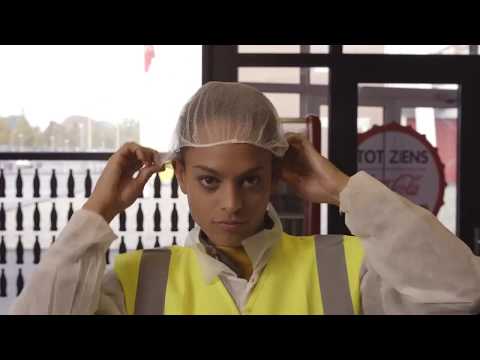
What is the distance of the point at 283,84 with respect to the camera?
2.72 metres

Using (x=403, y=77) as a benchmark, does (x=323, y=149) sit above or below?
below

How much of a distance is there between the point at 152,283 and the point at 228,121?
35cm

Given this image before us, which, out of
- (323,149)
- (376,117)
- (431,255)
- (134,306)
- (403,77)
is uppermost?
(403,77)

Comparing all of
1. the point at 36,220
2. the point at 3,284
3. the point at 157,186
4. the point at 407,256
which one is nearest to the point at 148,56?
the point at 157,186

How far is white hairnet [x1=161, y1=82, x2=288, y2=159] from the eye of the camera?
3.18ft

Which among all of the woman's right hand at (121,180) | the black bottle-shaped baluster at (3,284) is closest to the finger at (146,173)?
the woman's right hand at (121,180)

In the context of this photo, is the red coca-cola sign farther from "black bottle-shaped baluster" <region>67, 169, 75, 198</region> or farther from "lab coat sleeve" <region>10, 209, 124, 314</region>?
"lab coat sleeve" <region>10, 209, 124, 314</region>

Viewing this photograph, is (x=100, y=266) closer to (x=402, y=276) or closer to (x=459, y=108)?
(x=402, y=276)

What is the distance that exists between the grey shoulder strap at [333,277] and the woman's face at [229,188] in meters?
0.17

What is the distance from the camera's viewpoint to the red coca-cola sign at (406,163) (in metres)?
2.71
